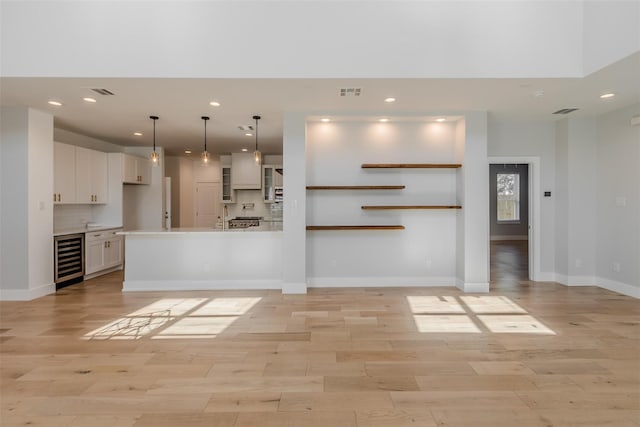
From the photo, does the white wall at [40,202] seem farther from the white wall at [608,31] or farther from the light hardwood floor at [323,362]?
the white wall at [608,31]

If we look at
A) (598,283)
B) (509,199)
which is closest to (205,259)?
(598,283)

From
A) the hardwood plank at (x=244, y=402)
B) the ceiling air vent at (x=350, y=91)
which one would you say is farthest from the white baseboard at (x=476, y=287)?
the hardwood plank at (x=244, y=402)

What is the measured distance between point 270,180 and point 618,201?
21.2 feet

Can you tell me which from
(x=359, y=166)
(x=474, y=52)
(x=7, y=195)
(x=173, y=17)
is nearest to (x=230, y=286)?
(x=359, y=166)

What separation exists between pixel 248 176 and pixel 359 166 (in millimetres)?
3620

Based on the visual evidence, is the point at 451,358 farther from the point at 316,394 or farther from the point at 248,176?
the point at 248,176

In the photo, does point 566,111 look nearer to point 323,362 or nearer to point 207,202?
point 323,362

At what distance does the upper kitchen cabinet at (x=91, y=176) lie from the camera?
6090 mm

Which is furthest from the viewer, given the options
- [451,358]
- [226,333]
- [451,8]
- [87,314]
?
[87,314]

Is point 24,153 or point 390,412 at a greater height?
point 24,153

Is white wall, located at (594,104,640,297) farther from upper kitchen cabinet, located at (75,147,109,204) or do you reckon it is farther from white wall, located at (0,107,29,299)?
upper kitchen cabinet, located at (75,147,109,204)

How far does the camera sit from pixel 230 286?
5273 mm

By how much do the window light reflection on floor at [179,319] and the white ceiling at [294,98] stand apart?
8.56 feet

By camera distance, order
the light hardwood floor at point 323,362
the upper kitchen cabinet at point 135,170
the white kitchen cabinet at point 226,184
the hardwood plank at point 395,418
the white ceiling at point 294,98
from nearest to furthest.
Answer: the hardwood plank at point 395,418, the light hardwood floor at point 323,362, the white ceiling at point 294,98, the upper kitchen cabinet at point 135,170, the white kitchen cabinet at point 226,184
